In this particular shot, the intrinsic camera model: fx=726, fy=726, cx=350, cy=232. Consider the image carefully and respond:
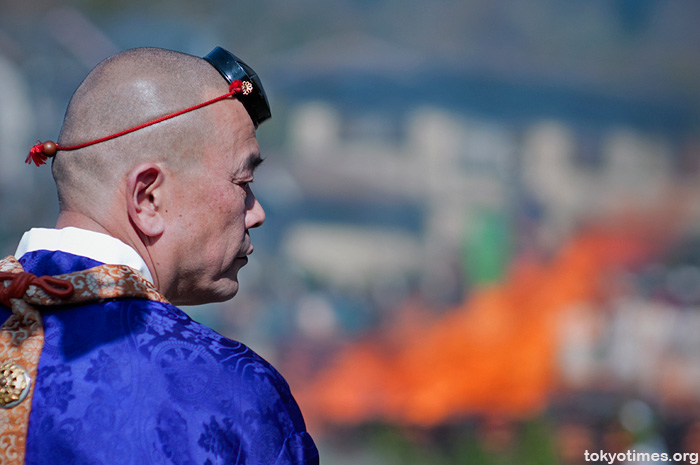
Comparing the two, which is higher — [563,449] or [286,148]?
[286,148]

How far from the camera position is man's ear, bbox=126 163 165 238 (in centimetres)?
133

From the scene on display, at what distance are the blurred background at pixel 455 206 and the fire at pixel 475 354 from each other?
0.01 m

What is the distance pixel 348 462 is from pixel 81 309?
13.5 feet

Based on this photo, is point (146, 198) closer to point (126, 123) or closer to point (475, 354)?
point (126, 123)

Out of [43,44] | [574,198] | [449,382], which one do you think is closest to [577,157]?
[574,198]

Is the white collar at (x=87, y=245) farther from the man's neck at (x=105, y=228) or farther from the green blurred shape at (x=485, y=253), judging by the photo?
the green blurred shape at (x=485, y=253)

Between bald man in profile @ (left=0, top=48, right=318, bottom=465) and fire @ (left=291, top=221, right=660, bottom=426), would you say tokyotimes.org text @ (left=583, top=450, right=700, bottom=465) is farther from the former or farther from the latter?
bald man in profile @ (left=0, top=48, right=318, bottom=465)

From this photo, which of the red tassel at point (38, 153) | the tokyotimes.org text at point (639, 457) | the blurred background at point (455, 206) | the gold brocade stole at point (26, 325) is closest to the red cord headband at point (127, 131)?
the red tassel at point (38, 153)

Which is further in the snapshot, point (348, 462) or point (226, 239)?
point (348, 462)

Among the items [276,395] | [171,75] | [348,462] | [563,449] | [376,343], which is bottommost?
[348,462]

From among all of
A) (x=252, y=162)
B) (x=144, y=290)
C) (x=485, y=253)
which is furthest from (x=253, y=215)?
(x=485, y=253)

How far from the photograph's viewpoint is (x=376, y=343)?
201 inches

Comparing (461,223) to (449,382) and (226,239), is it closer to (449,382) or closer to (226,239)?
(449,382)

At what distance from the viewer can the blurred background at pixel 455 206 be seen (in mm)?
5055
